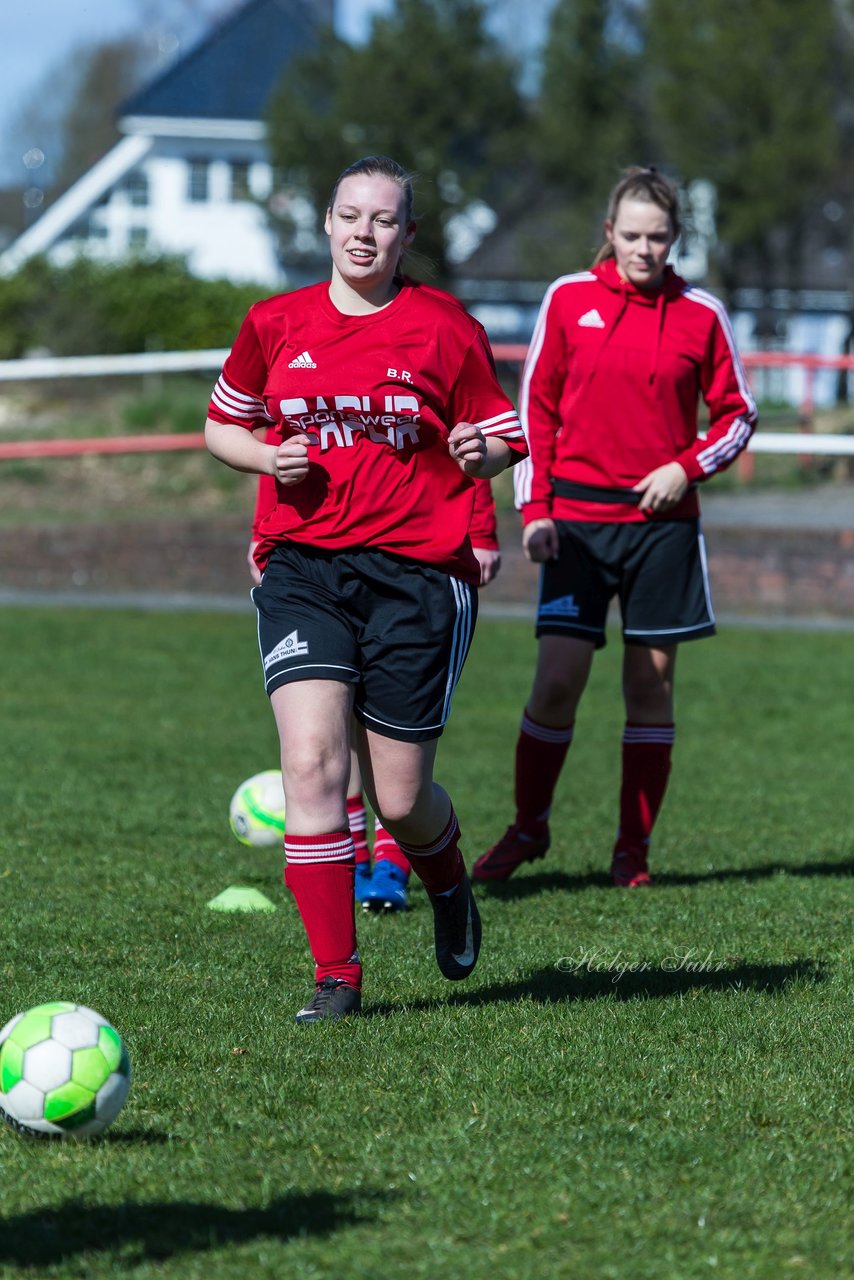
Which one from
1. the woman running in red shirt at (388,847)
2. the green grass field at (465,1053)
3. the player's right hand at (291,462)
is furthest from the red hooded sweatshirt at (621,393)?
the player's right hand at (291,462)

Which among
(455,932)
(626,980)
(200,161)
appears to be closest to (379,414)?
(455,932)

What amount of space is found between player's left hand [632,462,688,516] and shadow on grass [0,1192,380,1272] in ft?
10.5

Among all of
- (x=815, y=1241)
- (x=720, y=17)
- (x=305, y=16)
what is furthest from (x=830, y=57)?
(x=815, y=1241)

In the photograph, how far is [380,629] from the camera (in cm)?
429

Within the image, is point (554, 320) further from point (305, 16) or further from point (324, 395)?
point (305, 16)

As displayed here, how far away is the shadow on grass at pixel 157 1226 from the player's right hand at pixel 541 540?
3.15 metres

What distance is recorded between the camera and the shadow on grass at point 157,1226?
2867mm

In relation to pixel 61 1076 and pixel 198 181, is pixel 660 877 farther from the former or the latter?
pixel 198 181

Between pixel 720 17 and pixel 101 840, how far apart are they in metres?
30.3

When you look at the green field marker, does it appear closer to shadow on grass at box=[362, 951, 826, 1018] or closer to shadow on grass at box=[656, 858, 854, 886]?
shadow on grass at box=[362, 951, 826, 1018]

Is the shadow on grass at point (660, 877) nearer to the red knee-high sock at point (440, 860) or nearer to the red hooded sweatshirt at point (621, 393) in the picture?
the red hooded sweatshirt at point (621, 393)

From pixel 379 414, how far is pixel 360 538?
11.6 inches

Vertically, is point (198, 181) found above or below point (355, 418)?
above

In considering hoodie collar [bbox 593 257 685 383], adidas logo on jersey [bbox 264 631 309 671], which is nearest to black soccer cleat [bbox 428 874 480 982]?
adidas logo on jersey [bbox 264 631 309 671]
